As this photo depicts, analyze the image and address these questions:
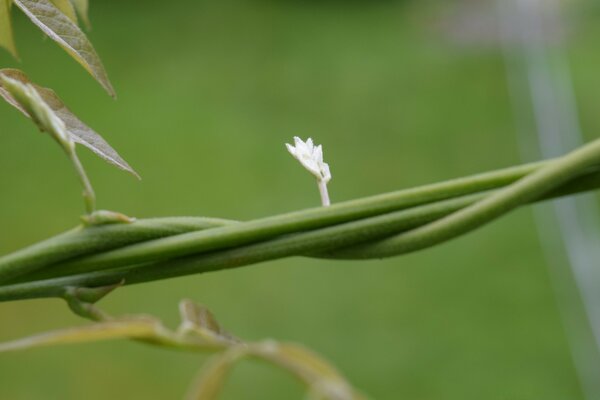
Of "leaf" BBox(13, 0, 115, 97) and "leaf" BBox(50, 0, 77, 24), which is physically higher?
"leaf" BBox(50, 0, 77, 24)

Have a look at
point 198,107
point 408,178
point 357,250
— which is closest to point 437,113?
point 408,178

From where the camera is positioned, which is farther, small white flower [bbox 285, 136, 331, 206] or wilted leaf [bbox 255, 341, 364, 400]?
small white flower [bbox 285, 136, 331, 206]

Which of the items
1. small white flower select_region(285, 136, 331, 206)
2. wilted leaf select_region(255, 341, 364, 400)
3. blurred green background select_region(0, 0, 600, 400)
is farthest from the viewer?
blurred green background select_region(0, 0, 600, 400)

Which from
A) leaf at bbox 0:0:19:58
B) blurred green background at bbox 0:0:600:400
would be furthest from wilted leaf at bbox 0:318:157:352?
blurred green background at bbox 0:0:600:400

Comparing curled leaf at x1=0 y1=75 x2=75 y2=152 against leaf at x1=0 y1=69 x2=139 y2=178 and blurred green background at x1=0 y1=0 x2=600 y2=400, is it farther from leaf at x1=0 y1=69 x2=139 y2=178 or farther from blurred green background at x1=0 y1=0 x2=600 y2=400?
blurred green background at x1=0 y1=0 x2=600 y2=400

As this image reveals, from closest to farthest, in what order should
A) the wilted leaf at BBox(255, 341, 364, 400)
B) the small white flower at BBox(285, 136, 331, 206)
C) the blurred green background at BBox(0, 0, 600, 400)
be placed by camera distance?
the wilted leaf at BBox(255, 341, 364, 400)
the small white flower at BBox(285, 136, 331, 206)
the blurred green background at BBox(0, 0, 600, 400)

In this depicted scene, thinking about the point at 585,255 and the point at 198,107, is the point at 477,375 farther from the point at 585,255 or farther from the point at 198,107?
the point at 198,107

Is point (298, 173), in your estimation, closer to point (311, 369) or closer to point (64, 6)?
point (64, 6)
